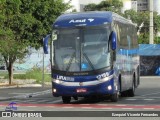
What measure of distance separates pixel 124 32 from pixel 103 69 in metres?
4.29

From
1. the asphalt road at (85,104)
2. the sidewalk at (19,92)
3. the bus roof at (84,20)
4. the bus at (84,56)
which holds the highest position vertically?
the bus roof at (84,20)

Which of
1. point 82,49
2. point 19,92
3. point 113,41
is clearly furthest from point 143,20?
point 113,41

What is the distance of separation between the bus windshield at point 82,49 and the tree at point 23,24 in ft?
46.4

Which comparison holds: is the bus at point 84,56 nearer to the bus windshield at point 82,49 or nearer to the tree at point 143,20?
the bus windshield at point 82,49

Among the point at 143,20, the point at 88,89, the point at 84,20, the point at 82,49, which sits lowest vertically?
the point at 143,20

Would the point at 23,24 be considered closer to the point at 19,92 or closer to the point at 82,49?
the point at 19,92

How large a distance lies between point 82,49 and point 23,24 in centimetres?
1800

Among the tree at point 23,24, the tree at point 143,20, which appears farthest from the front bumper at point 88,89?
the tree at point 143,20

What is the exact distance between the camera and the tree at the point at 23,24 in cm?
3672

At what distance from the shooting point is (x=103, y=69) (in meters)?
21.3

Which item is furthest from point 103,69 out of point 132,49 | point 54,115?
point 54,115

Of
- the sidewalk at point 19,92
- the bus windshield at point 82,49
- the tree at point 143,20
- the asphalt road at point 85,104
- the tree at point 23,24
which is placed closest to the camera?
the asphalt road at point 85,104

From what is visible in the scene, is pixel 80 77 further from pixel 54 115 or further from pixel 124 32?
pixel 54 115

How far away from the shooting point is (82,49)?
70.6 feet
